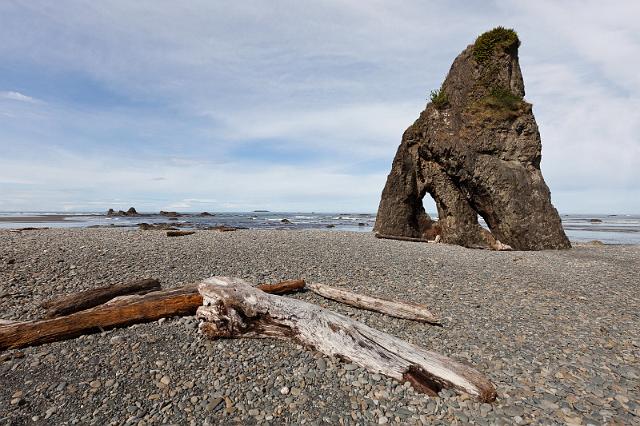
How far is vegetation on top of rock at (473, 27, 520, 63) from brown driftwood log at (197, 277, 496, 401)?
23.2m

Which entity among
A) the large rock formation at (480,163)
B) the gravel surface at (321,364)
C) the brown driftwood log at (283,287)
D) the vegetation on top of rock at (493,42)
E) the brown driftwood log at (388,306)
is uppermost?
the vegetation on top of rock at (493,42)

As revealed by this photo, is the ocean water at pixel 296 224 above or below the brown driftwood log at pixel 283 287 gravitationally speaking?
above

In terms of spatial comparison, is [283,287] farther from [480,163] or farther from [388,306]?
[480,163]

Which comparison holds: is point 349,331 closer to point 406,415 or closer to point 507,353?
point 406,415

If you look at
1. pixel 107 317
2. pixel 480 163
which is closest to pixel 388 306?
pixel 107 317

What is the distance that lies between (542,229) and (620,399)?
1733 cm

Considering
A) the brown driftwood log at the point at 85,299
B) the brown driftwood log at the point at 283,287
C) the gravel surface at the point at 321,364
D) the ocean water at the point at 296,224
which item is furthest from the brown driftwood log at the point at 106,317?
the ocean water at the point at 296,224

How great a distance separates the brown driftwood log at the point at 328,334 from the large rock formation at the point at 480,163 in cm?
1778

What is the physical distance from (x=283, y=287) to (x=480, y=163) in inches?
669

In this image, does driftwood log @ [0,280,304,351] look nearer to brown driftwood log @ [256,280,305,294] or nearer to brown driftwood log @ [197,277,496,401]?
brown driftwood log @ [197,277,496,401]

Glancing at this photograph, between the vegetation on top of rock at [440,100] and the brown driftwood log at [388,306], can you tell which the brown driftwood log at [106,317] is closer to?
the brown driftwood log at [388,306]

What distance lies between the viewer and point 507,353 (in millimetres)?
6543

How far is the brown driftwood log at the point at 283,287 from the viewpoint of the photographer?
28.5 ft

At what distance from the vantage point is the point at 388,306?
802cm
